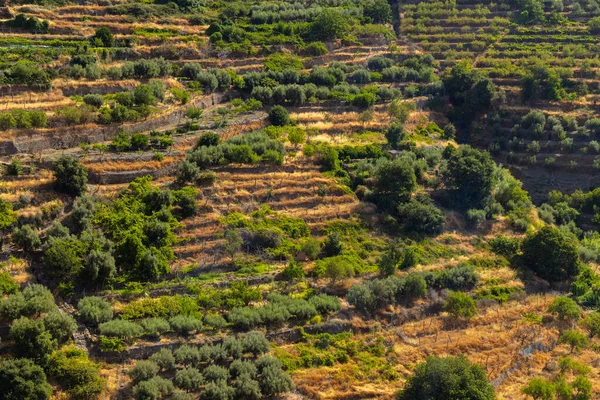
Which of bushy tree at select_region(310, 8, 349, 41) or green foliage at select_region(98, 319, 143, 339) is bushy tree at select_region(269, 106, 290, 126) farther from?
green foliage at select_region(98, 319, 143, 339)

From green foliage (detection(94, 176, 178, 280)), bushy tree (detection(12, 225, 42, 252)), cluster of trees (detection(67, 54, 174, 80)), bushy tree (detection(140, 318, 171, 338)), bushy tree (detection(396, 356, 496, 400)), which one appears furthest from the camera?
cluster of trees (detection(67, 54, 174, 80))

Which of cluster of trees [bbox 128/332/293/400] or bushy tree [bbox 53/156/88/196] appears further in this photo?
bushy tree [bbox 53/156/88/196]

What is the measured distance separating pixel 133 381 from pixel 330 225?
75.3 feet

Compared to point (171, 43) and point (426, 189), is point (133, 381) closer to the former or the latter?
point (426, 189)

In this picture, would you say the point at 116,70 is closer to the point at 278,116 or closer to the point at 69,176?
the point at 278,116

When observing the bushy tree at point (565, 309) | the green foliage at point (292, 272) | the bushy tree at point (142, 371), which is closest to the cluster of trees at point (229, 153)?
the green foliage at point (292, 272)

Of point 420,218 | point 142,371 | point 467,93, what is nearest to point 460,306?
point 420,218

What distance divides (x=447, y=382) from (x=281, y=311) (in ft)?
40.0

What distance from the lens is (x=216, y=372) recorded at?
3906cm

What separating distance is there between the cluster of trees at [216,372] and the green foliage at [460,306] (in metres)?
15.3

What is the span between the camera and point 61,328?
39.1 m

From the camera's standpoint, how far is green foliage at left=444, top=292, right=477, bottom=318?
49381mm

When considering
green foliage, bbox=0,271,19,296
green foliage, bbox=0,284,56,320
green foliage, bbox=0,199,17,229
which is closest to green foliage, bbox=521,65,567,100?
green foliage, bbox=0,199,17,229

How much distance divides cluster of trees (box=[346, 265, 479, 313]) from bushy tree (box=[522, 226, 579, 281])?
21.9ft
